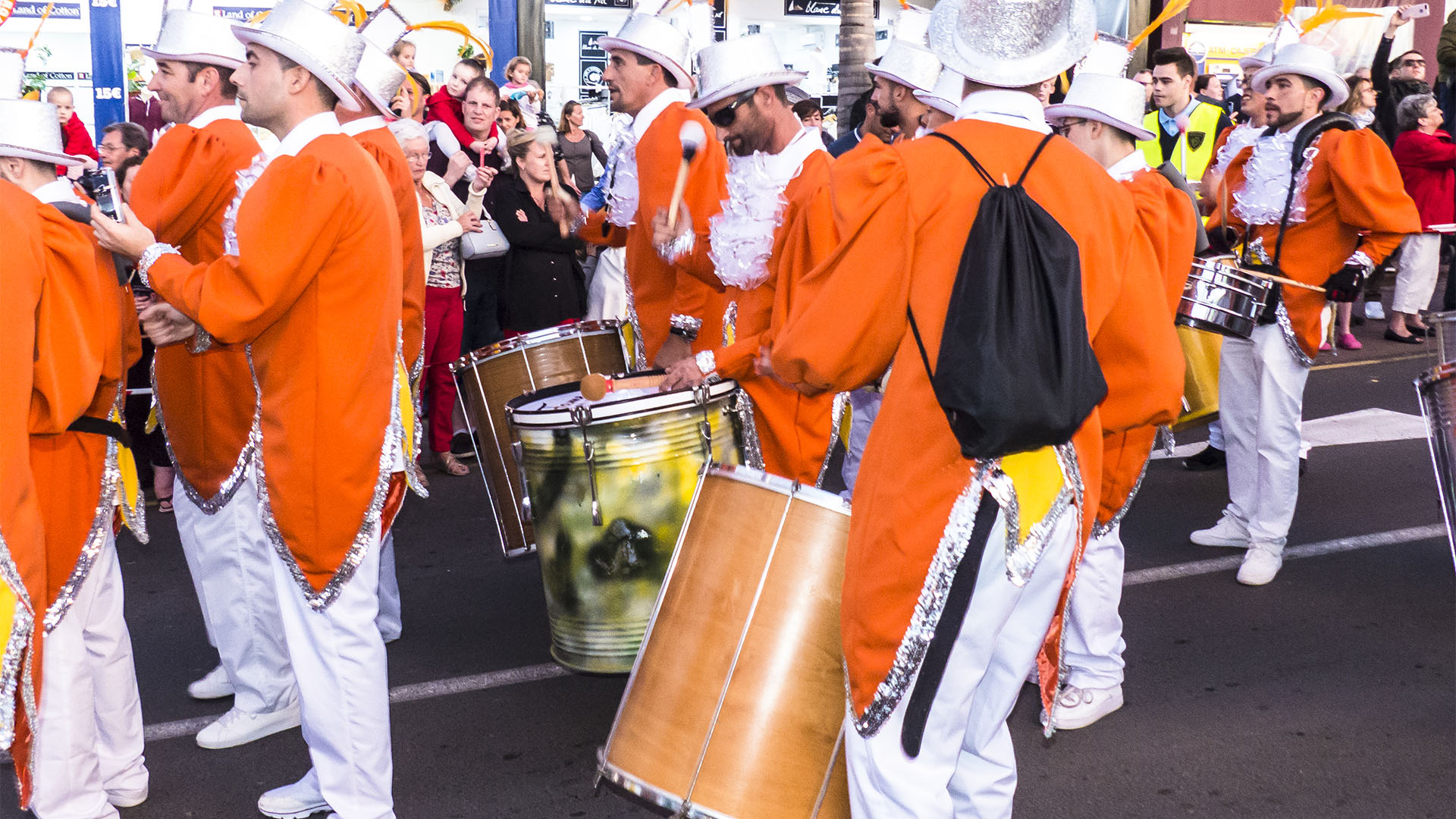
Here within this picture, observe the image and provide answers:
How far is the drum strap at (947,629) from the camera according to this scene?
8.36 ft

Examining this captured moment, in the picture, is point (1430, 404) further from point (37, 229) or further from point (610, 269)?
point (610, 269)

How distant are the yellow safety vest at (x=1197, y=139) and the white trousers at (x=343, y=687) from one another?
25.3 ft

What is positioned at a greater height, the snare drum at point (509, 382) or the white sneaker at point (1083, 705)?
the snare drum at point (509, 382)

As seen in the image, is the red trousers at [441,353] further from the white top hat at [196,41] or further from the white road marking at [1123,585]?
the white top hat at [196,41]

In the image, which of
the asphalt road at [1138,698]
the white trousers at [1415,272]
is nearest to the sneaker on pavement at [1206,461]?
the asphalt road at [1138,698]

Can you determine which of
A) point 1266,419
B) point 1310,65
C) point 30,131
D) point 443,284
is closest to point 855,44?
point 443,284

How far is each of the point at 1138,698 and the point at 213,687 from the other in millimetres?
3138

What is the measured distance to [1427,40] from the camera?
72.3 feet

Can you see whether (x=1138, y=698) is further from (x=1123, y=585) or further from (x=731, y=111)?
(x=731, y=111)

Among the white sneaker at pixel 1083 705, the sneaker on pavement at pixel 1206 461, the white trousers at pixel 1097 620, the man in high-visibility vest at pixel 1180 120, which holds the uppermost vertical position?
the man in high-visibility vest at pixel 1180 120

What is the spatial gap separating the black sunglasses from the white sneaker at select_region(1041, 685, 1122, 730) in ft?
7.06

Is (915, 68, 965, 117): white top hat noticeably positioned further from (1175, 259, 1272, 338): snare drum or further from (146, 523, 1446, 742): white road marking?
(146, 523, 1446, 742): white road marking

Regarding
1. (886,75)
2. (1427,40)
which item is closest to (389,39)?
(886,75)

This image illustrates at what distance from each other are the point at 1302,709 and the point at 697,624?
2.52 m
